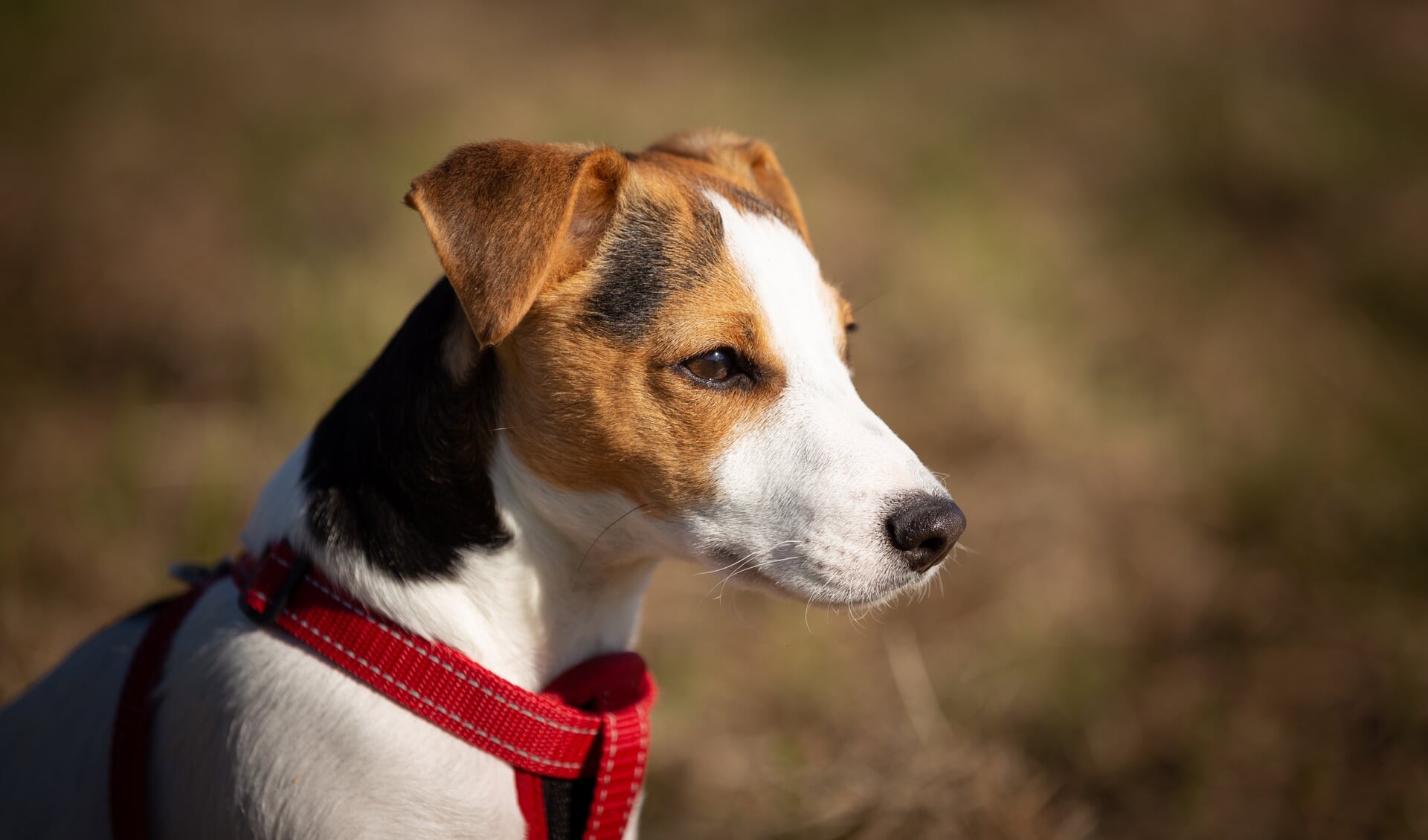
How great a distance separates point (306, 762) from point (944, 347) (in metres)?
5.46

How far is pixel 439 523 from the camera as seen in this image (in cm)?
224

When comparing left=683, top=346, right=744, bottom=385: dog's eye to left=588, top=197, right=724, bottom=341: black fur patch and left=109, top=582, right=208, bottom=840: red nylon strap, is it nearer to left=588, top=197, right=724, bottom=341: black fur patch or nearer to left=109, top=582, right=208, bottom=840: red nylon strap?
left=588, top=197, right=724, bottom=341: black fur patch

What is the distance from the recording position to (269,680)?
2.08 meters

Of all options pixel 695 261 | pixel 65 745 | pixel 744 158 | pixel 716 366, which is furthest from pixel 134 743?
pixel 744 158

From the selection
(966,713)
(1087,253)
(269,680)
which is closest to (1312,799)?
(966,713)

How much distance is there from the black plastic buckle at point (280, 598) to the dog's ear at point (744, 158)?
167 centimetres

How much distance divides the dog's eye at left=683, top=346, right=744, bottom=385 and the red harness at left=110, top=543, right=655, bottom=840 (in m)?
0.78

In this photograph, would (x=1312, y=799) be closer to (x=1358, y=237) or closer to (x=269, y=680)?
(x=269, y=680)

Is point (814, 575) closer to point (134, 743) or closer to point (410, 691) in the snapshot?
point (410, 691)

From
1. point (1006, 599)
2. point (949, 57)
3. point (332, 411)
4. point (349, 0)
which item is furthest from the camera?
point (949, 57)

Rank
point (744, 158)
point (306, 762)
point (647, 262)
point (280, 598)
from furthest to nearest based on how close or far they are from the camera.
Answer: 1. point (744, 158)
2. point (647, 262)
3. point (280, 598)
4. point (306, 762)

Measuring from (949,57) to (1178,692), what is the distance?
980cm

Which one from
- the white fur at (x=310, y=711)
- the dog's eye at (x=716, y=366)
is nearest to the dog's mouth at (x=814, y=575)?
the white fur at (x=310, y=711)

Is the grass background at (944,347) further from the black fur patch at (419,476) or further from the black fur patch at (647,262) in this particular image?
the black fur patch at (647,262)
